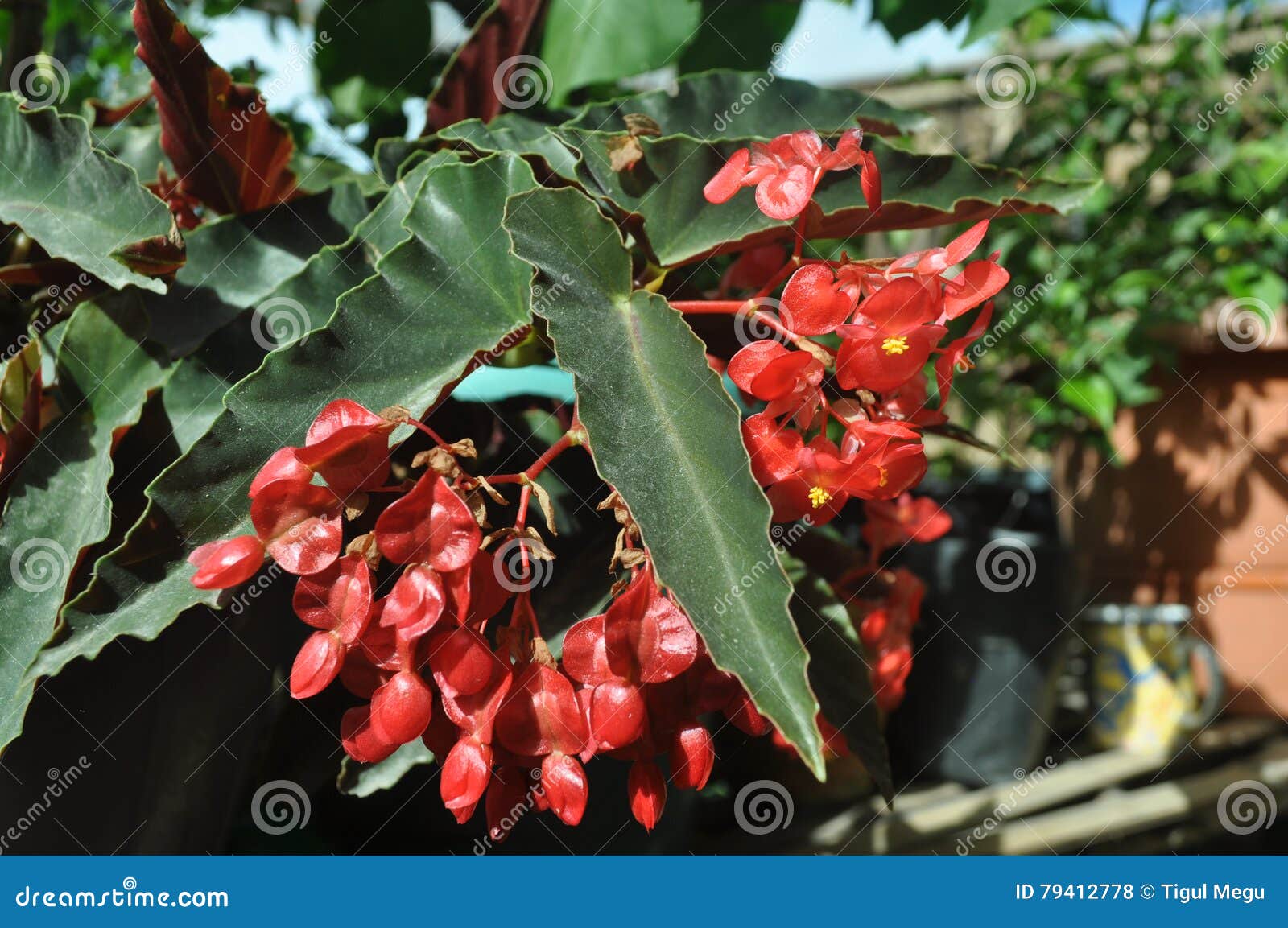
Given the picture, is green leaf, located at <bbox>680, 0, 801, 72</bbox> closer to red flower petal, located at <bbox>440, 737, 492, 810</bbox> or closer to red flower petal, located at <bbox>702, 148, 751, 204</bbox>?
red flower petal, located at <bbox>702, 148, 751, 204</bbox>

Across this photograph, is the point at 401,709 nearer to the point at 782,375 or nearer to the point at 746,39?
the point at 782,375

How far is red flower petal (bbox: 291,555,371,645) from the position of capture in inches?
13.9

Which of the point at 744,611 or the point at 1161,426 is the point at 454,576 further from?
the point at 1161,426

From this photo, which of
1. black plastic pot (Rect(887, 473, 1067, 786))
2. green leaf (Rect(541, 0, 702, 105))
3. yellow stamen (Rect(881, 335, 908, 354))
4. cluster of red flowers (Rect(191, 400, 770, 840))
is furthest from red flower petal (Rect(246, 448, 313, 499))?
black plastic pot (Rect(887, 473, 1067, 786))

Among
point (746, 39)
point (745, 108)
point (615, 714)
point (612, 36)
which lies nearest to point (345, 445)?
point (615, 714)

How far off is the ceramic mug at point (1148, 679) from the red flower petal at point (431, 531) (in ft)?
3.21

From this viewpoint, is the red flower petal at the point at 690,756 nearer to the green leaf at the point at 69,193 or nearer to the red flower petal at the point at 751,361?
the red flower petal at the point at 751,361

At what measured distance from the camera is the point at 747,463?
1.13 ft

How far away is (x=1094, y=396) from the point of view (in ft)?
3.68

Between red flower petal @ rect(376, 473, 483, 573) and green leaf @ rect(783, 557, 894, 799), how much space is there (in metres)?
0.20

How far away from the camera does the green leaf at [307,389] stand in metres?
0.37

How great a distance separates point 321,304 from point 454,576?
6.7 inches

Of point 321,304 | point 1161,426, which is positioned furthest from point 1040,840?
point 321,304

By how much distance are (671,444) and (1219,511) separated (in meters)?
1.06
